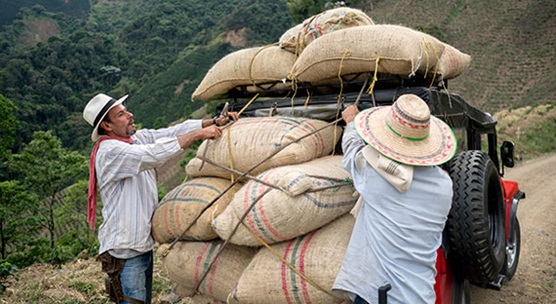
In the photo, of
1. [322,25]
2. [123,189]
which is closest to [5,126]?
[123,189]

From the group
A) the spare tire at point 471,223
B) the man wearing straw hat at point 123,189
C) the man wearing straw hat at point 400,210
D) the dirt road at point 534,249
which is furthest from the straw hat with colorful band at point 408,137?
the dirt road at point 534,249

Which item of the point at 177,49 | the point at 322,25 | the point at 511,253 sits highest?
the point at 322,25

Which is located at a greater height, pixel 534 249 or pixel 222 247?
pixel 222 247

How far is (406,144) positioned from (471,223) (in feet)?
2.63

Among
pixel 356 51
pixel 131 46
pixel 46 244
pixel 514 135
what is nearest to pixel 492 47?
pixel 514 135

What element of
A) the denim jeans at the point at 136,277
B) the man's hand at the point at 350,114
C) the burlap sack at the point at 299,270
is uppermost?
the man's hand at the point at 350,114

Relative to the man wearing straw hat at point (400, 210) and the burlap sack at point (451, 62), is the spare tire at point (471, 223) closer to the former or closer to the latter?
the man wearing straw hat at point (400, 210)

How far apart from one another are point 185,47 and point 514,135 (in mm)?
73986

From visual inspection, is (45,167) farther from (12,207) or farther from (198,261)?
(198,261)

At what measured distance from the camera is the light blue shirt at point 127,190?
8.07 feet

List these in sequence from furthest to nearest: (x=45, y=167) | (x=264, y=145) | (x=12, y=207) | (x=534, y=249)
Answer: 1. (x=45, y=167)
2. (x=12, y=207)
3. (x=534, y=249)
4. (x=264, y=145)

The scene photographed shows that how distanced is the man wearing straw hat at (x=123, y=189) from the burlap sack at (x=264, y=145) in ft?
0.58

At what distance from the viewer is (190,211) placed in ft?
8.31

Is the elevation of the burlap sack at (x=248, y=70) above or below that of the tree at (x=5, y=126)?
above
